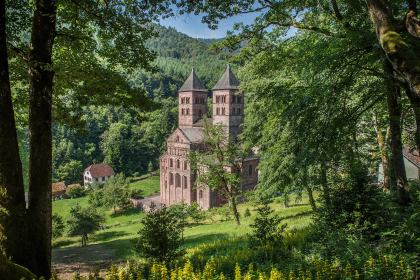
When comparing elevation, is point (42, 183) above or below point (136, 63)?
below

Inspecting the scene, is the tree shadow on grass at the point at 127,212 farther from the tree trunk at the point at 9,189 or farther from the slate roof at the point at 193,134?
the tree trunk at the point at 9,189

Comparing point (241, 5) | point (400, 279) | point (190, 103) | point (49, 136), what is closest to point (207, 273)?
point (400, 279)

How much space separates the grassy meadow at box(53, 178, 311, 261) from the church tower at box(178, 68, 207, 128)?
43.1 ft

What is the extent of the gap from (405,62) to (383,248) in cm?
315

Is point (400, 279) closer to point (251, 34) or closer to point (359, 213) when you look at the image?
point (359, 213)

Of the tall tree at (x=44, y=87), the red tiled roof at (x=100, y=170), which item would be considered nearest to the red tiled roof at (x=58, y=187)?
the red tiled roof at (x=100, y=170)

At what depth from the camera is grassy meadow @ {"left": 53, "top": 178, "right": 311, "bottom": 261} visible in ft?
38.5

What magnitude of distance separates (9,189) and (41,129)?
4.29ft

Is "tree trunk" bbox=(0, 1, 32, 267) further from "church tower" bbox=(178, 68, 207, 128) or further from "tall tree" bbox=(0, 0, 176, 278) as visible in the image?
"church tower" bbox=(178, 68, 207, 128)

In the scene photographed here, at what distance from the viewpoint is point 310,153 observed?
17.7 feet

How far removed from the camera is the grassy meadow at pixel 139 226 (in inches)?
462

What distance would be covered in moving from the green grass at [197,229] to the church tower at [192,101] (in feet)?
42.9

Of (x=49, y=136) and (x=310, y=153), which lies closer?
(x=310, y=153)

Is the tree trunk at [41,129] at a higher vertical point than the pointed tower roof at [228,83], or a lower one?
lower
